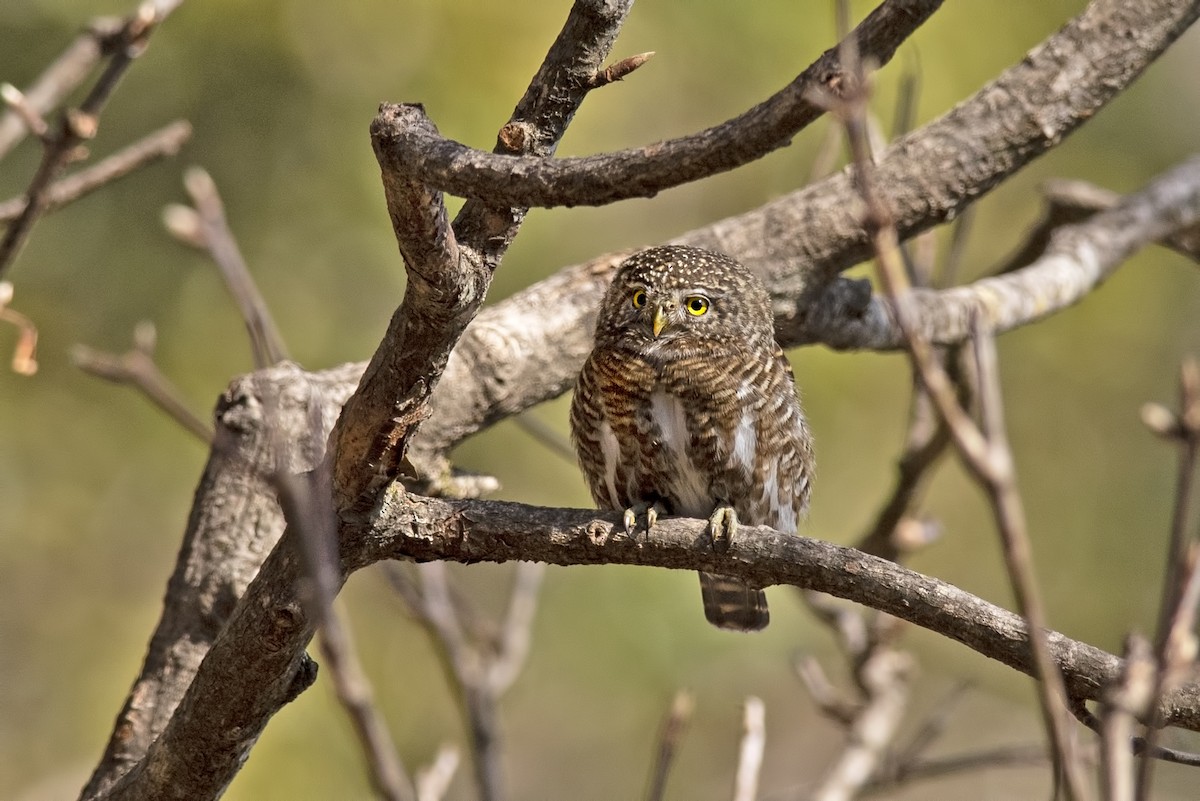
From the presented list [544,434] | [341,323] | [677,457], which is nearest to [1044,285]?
[677,457]

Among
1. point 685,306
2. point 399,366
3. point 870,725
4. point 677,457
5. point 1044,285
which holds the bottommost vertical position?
point 399,366

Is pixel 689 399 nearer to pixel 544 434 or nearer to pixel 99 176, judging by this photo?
pixel 544 434

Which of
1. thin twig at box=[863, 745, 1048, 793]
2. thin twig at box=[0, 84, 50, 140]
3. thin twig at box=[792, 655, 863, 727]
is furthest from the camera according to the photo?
thin twig at box=[792, 655, 863, 727]

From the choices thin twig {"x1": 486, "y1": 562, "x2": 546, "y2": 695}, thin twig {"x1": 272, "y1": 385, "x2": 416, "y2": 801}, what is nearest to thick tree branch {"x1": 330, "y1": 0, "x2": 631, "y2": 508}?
thin twig {"x1": 272, "y1": 385, "x2": 416, "y2": 801}

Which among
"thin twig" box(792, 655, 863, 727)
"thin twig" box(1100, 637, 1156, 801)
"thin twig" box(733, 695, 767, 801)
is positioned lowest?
"thin twig" box(1100, 637, 1156, 801)

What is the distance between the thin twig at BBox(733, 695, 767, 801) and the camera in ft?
9.96

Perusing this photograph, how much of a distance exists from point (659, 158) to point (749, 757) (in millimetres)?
1727

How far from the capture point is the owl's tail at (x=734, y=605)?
4.43m

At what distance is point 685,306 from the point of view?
4109mm

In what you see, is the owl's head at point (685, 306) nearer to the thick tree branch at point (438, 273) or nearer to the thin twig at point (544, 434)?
the thin twig at point (544, 434)

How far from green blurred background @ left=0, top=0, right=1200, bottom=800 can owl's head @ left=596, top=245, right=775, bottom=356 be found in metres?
2.27

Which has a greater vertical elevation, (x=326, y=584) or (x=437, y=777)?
(x=437, y=777)

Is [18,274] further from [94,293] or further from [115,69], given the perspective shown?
[115,69]

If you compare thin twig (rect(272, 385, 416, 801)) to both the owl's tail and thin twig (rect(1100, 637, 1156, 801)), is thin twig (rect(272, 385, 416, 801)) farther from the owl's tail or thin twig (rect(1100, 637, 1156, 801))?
the owl's tail
